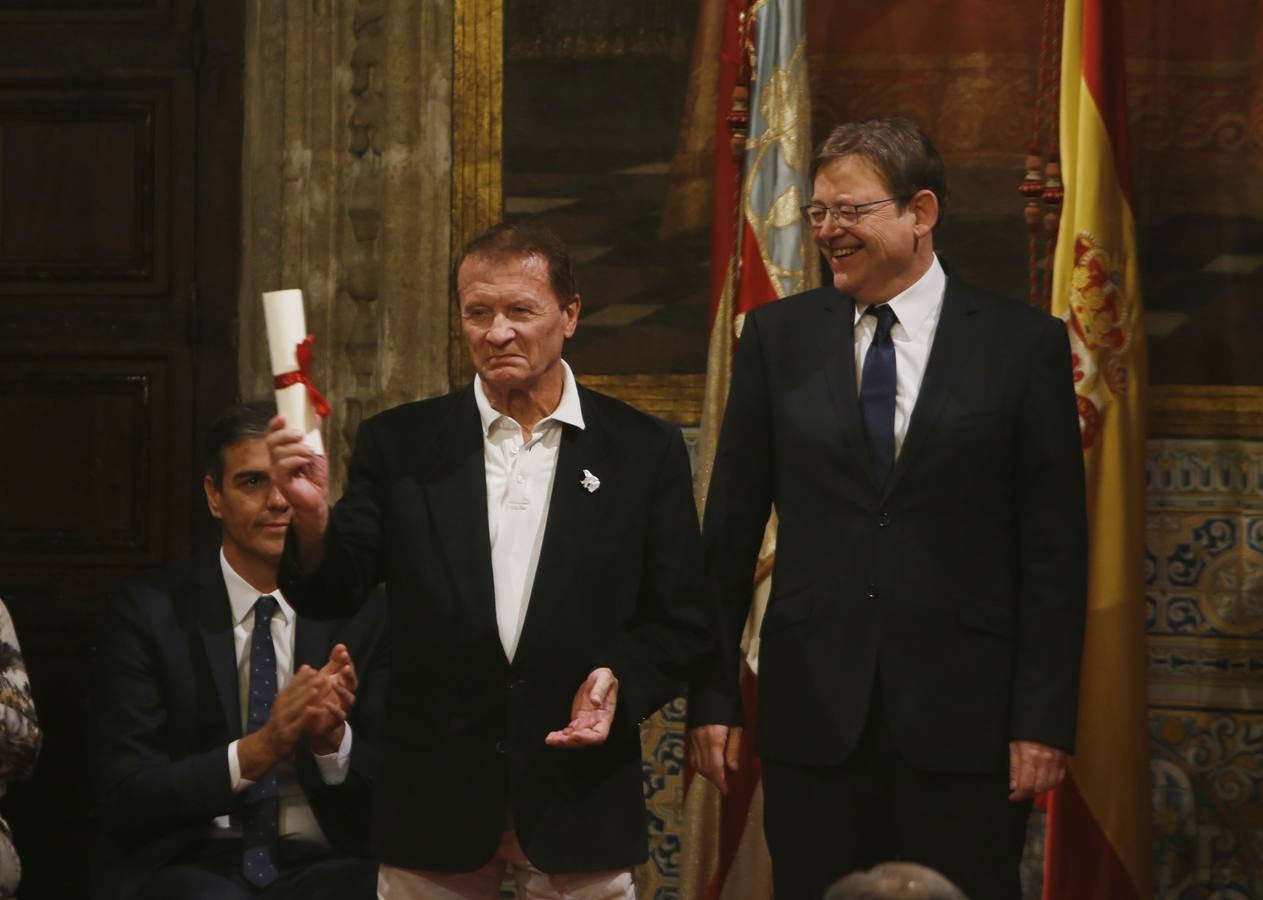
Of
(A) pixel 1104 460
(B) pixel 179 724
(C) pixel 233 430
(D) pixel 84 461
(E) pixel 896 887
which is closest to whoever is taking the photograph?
(E) pixel 896 887

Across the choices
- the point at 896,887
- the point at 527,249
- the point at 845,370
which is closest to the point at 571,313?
the point at 527,249

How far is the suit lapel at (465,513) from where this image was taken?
2.73 m

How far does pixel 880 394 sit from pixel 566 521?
560mm

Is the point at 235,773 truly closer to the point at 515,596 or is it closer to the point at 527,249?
the point at 515,596

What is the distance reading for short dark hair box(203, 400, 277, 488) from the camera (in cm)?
377

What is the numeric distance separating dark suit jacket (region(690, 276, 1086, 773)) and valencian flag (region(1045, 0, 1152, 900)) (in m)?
1.15

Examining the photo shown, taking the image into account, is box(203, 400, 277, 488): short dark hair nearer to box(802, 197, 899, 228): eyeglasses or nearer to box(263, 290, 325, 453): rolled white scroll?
box(263, 290, 325, 453): rolled white scroll

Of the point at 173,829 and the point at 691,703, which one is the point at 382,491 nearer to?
the point at 691,703

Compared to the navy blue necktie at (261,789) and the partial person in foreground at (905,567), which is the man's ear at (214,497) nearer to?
the navy blue necktie at (261,789)

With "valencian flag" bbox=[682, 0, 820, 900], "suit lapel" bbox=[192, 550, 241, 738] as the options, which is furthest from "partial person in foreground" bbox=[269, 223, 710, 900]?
"valencian flag" bbox=[682, 0, 820, 900]

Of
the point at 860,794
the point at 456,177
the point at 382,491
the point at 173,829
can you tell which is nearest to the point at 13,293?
the point at 456,177

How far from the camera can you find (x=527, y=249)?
2.82m

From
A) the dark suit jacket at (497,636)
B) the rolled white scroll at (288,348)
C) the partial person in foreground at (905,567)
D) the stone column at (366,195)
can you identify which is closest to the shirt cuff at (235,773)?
the dark suit jacket at (497,636)

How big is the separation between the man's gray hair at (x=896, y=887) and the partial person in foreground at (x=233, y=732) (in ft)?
6.01
